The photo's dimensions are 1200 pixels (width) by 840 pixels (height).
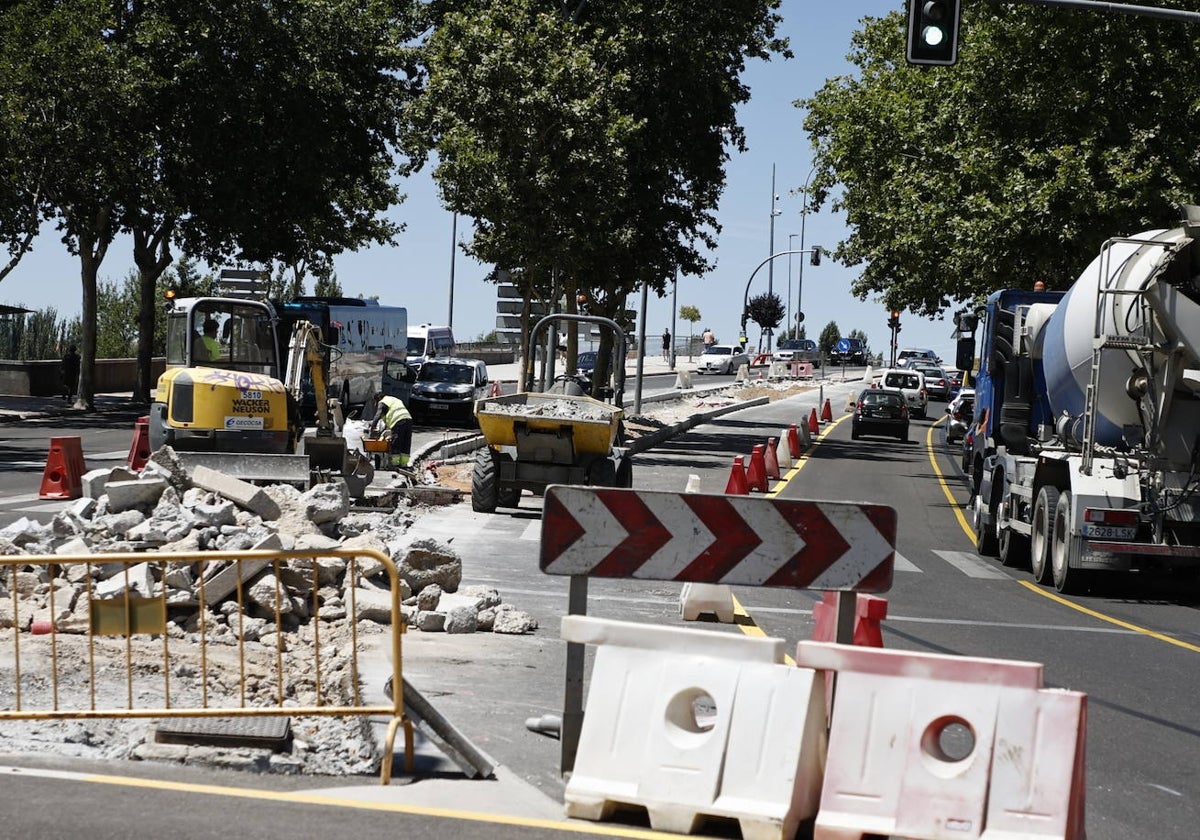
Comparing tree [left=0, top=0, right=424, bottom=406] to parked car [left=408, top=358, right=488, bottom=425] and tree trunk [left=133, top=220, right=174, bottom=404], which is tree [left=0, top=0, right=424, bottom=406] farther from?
parked car [left=408, top=358, right=488, bottom=425]

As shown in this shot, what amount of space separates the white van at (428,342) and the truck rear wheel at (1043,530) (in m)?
46.5

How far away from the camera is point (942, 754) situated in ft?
21.0

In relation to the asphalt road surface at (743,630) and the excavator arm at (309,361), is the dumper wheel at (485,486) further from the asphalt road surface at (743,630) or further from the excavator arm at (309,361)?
the excavator arm at (309,361)

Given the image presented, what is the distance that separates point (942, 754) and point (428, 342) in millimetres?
60375

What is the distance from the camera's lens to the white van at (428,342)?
6501 centimetres

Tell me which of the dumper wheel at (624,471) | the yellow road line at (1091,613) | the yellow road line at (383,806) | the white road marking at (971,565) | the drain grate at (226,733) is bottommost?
the white road marking at (971,565)

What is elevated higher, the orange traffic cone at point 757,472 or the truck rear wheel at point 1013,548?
the orange traffic cone at point 757,472

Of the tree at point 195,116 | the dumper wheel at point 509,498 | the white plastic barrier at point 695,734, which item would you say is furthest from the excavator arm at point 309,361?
the tree at point 195,116

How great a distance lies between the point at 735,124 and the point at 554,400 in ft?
69.5

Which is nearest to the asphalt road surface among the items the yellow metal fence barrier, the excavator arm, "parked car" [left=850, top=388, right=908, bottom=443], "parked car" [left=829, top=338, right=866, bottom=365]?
the yellow metal fence barrier

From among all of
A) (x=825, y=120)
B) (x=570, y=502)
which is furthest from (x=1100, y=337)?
(x=825, y=120)

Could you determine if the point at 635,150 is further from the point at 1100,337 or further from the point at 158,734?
the point at 158,734

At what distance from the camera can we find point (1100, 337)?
15.9 metres

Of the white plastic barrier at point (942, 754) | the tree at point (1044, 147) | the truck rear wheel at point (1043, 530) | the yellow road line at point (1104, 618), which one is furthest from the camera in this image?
the tree at point (1044, 147)
